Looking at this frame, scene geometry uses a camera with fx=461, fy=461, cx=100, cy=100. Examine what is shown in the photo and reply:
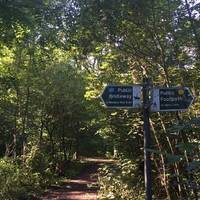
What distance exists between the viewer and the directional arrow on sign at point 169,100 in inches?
193

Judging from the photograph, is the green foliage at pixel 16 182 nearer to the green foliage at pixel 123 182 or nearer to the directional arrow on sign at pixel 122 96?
the green foliage at pixel 123 182

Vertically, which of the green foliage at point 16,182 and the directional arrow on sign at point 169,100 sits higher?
the directional arrow on sign at point 169,100

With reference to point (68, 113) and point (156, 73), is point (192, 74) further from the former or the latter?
point (68, 113)

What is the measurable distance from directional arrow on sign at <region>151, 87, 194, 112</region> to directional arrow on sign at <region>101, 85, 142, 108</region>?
0.58 feet

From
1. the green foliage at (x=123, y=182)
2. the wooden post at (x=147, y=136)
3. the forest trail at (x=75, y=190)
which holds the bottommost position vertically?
the forest trail at (x=75, y=190)

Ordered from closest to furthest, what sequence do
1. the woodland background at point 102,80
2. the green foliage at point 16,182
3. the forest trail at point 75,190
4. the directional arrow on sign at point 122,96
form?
the directional arrow on sign at point 122,96 → the woodland background at point 102,80 → the green foliage at point 16,182 → the forest trail at point 75,190

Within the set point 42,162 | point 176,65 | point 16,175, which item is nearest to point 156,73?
point 176,65

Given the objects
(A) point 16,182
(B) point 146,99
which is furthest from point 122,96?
(A) point 16,182

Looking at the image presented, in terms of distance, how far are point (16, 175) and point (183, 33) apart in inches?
400

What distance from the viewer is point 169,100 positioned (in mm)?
4918

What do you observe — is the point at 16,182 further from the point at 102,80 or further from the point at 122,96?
the point at 122,96

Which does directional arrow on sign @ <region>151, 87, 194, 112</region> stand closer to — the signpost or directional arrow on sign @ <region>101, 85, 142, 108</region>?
the signpost

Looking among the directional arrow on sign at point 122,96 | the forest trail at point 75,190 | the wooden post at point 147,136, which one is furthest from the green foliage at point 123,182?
the directional arrow on sign at point 122,96

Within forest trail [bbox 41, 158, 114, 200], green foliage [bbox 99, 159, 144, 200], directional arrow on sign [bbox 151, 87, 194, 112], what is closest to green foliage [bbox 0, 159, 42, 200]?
forest trail [bbox 41, 158, 114, 200]
